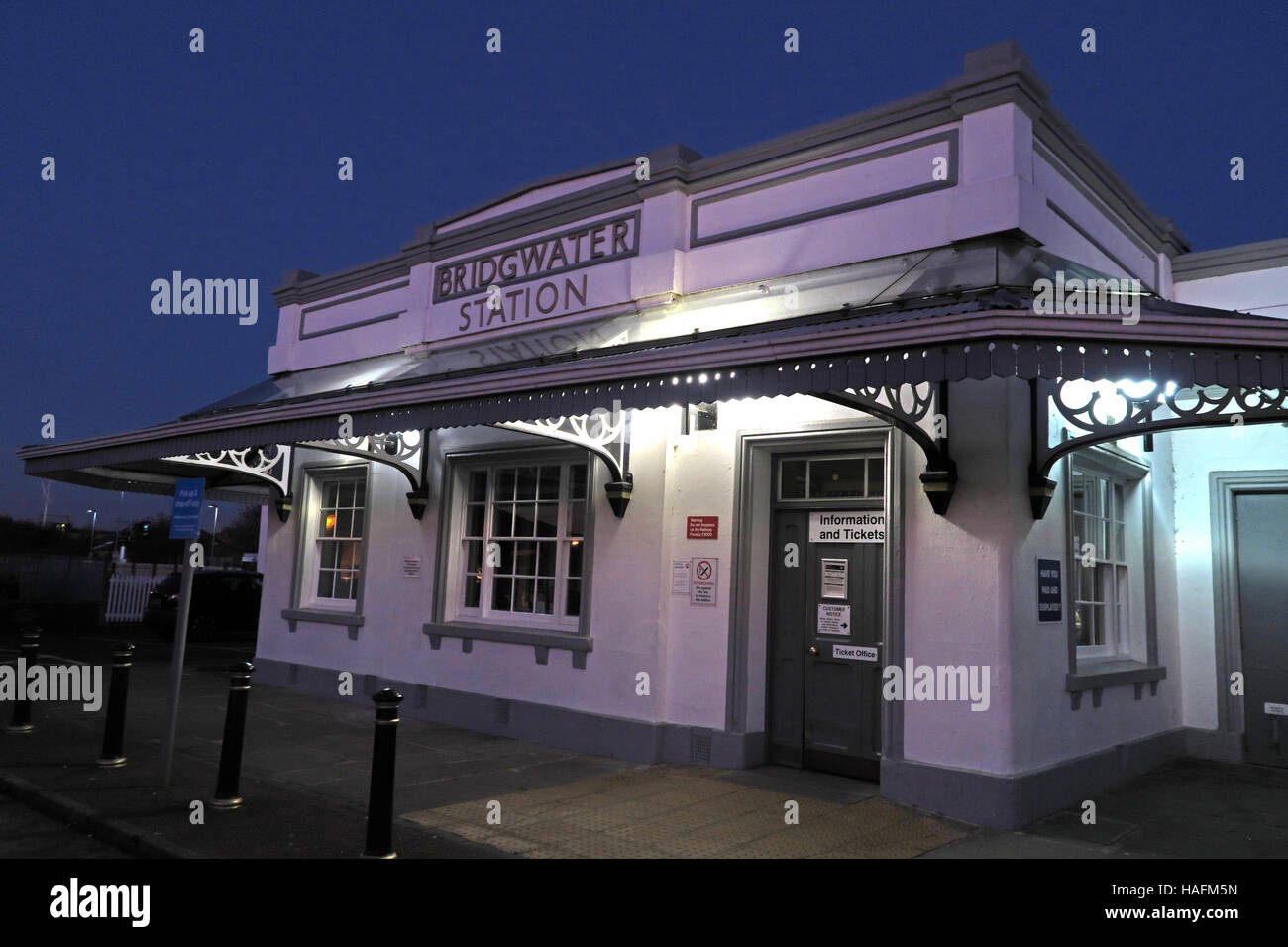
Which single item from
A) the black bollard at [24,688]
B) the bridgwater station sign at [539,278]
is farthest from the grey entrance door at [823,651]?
the black bollard at [24,688]

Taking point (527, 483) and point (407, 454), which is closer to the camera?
point (527, 483)

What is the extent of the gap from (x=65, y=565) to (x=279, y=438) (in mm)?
17970

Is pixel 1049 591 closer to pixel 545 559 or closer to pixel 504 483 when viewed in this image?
pixel 545 559

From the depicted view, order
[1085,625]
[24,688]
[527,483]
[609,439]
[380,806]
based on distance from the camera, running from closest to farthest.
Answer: [380,806], [1085,625], [609,439], [24,688], [527,483]

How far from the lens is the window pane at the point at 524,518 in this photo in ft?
31.4

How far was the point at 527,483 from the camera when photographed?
31.9 feet

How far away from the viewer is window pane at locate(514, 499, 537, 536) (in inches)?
377

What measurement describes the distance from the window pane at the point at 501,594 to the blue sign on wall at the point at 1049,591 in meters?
5.26

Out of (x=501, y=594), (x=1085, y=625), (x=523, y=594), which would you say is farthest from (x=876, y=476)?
(x=501, y=594)

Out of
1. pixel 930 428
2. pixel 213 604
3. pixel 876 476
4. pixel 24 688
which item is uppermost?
pixel 930 428

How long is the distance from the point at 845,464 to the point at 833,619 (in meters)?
1.29

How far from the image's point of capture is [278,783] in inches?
272

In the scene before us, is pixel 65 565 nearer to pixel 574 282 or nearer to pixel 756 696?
pixel 574 282
